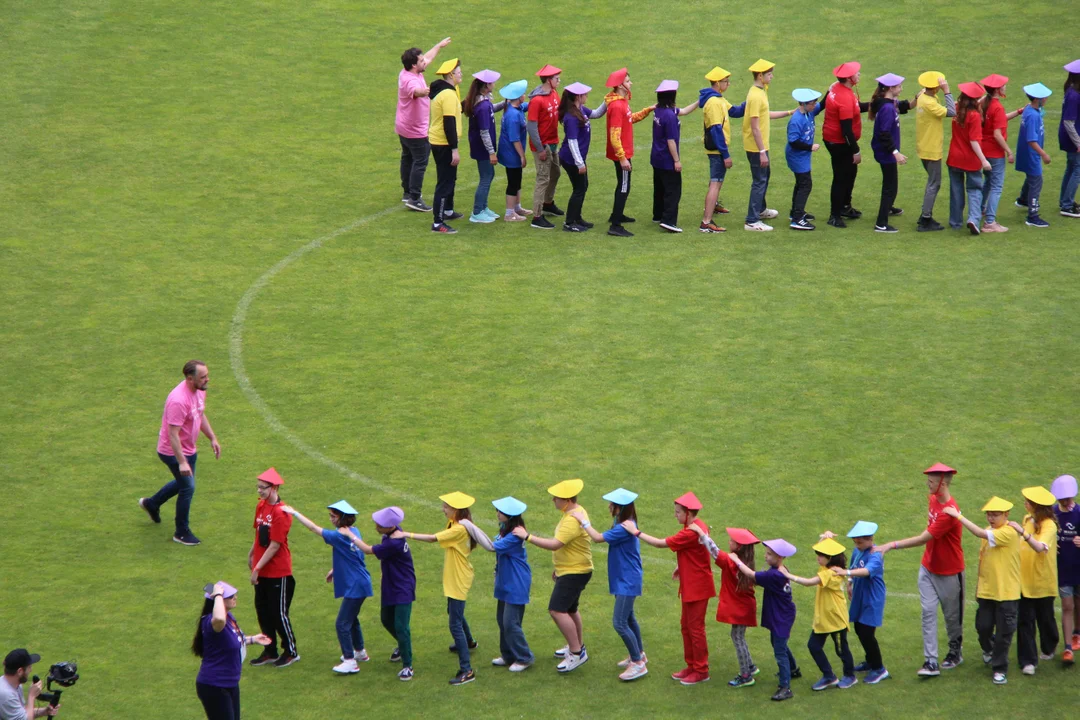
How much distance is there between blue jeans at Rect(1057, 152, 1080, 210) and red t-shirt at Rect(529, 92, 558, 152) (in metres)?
7.69

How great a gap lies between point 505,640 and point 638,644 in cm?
119

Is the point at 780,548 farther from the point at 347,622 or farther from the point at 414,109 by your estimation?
the point at 414,109

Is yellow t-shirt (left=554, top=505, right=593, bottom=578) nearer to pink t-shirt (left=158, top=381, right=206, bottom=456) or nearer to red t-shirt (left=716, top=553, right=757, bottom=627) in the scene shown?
red t-shirt (left=716, top=553, right=757, bottom=627)

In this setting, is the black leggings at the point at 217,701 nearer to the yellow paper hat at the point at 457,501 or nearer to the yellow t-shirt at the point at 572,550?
the yellow paper hat at the point at 457,501

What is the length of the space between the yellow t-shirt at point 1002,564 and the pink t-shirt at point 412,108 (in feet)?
37.1

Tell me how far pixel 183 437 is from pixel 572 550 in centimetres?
440

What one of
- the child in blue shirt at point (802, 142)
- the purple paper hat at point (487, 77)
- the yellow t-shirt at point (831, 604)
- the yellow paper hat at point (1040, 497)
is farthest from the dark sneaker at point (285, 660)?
the child in blue shirt at point (802, 142)

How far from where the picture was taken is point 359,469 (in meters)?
14.3

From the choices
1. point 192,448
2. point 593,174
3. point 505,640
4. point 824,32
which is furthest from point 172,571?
point 824,32

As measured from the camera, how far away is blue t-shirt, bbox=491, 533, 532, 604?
36.3 feet

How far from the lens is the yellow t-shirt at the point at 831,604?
10672 mm

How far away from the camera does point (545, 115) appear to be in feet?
61.8

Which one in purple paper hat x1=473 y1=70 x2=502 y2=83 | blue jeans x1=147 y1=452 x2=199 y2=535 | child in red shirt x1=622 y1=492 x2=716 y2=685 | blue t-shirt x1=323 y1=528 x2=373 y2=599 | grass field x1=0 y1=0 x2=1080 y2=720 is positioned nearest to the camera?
child in red shirt x1=622 y1=492 x2=716 y2=685

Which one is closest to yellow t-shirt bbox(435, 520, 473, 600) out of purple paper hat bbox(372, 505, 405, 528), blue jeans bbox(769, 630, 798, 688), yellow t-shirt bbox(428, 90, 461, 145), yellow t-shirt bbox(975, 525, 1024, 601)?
purple paper hat bbox(372, 505, 405, 528)
